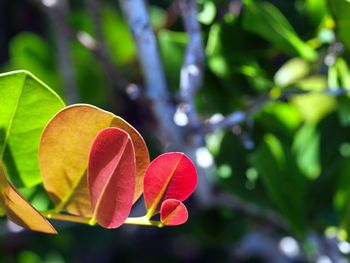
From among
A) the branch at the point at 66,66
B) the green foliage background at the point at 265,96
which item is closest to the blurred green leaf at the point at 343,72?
the green foliage background at the point at 265,96

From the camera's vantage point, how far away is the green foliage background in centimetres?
84

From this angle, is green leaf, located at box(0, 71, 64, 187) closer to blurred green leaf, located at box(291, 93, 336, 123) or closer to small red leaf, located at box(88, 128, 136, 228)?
small red leaf, located at box(88, 128, 136, 228)

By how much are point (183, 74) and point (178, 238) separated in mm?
797

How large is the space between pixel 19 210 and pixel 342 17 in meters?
0.40

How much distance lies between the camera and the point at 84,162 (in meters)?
0.63

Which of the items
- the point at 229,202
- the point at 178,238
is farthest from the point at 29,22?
the point at 229,202

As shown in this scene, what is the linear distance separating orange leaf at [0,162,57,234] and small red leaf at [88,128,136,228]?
0.05 meters

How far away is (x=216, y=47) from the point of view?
0.92 meters

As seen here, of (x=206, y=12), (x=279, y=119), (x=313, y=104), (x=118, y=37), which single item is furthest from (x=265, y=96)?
(x=118, y=37)

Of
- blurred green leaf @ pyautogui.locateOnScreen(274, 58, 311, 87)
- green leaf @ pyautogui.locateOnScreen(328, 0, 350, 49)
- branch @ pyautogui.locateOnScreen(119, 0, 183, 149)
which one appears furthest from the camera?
blurred green leaf @ pyautogui.locateOnScreen(274, 58, 311, 87)

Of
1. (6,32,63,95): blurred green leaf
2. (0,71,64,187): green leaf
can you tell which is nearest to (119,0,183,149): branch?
(0,71,64,187): green leaf

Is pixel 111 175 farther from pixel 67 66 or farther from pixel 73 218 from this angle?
pixel 67 66

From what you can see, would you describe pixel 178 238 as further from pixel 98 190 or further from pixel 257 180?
pixel 98 190

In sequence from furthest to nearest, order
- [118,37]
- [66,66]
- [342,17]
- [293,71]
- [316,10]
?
[118,37], [66,66], [293,71], [316,10], [342,17]
